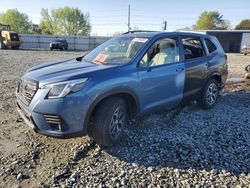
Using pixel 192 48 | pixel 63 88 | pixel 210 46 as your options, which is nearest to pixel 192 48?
pixel 192 48

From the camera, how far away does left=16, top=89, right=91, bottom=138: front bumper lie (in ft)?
11.5

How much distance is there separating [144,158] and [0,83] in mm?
6784

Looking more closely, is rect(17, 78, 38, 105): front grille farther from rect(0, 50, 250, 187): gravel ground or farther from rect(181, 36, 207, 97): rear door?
rect(181, 36, 207, 97): rear door

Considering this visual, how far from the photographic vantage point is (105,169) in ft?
11.7

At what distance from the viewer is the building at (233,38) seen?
144 ft

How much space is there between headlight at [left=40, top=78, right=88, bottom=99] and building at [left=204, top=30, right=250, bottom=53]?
43.6 meters

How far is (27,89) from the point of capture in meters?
3.92

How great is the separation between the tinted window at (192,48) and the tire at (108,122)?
201 cm

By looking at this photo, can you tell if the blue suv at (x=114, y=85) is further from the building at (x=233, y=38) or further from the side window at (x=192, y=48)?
the building at (x=233, y=38)

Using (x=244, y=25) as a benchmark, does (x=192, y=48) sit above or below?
below

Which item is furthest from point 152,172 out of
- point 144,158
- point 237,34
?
point 237,34

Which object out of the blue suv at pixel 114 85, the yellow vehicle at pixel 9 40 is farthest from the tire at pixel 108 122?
the yellow vehicle at pixel 9 40

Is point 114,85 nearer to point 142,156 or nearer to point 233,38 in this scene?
point 142,156

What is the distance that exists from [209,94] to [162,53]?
75.9 inches
